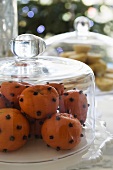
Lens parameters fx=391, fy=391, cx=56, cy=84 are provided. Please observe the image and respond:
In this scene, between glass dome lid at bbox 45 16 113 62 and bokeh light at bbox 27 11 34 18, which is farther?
bokeh light at bbox 27 11 34 18

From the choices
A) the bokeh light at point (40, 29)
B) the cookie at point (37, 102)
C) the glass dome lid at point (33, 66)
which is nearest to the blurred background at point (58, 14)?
the bokeh light at point (40, 29)

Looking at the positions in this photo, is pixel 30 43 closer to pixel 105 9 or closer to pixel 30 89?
pixel 30 89

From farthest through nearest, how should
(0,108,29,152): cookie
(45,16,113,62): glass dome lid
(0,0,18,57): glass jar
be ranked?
(45,16,113,62): glass dome lid → (0,0,18,57): glass jar → (0,108,29,152): cookie

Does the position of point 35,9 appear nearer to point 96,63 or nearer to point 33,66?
point 96,63

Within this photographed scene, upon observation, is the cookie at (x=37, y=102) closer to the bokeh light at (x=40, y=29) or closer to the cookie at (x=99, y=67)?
the cookie at (x=99, y=67)

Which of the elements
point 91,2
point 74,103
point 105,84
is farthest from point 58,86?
point 91,2

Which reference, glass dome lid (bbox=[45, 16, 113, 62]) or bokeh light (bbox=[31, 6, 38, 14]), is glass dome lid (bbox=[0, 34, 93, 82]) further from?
bokeh light (bbox=[31, 6, 38, 14])

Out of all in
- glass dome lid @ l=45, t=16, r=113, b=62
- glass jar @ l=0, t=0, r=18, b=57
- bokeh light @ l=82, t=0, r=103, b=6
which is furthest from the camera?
bokeh light @ l=82, t=0, r=103, b=6

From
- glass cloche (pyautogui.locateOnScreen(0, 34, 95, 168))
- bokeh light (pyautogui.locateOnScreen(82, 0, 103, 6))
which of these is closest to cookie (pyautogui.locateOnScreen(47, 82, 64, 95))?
glass cloche (pyautogui.locateOnScreen(0, 34, 95, 168))
